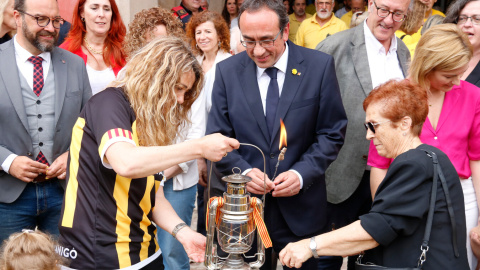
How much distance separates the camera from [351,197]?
382cm

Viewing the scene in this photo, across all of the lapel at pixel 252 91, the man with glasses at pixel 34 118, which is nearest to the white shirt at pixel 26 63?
the man with glasses at pixel 34 118

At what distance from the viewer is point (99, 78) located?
13.9 ft

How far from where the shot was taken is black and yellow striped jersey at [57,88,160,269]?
243cm

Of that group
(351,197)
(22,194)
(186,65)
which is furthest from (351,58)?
(22,194)

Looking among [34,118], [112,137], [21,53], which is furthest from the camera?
[21,53]

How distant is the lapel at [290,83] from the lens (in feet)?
10.6

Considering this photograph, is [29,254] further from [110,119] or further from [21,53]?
[21,53]

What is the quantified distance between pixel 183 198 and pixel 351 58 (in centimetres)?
164

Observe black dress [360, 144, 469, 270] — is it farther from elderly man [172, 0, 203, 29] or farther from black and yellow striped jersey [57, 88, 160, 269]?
elderly man [172, 0, 203, 29]

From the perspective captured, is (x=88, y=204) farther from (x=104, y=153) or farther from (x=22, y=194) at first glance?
(x=22, y=194)

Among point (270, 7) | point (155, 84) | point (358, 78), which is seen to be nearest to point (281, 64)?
point (270, 7)

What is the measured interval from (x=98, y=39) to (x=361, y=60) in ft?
7.16

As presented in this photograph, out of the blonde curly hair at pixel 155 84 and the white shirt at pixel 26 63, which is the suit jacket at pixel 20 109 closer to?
the white shirt at pixel 26 63

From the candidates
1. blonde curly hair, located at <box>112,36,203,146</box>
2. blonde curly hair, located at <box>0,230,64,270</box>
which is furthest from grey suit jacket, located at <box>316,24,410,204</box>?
blonde curly hair, located at <box>0,230,64,270</box>
